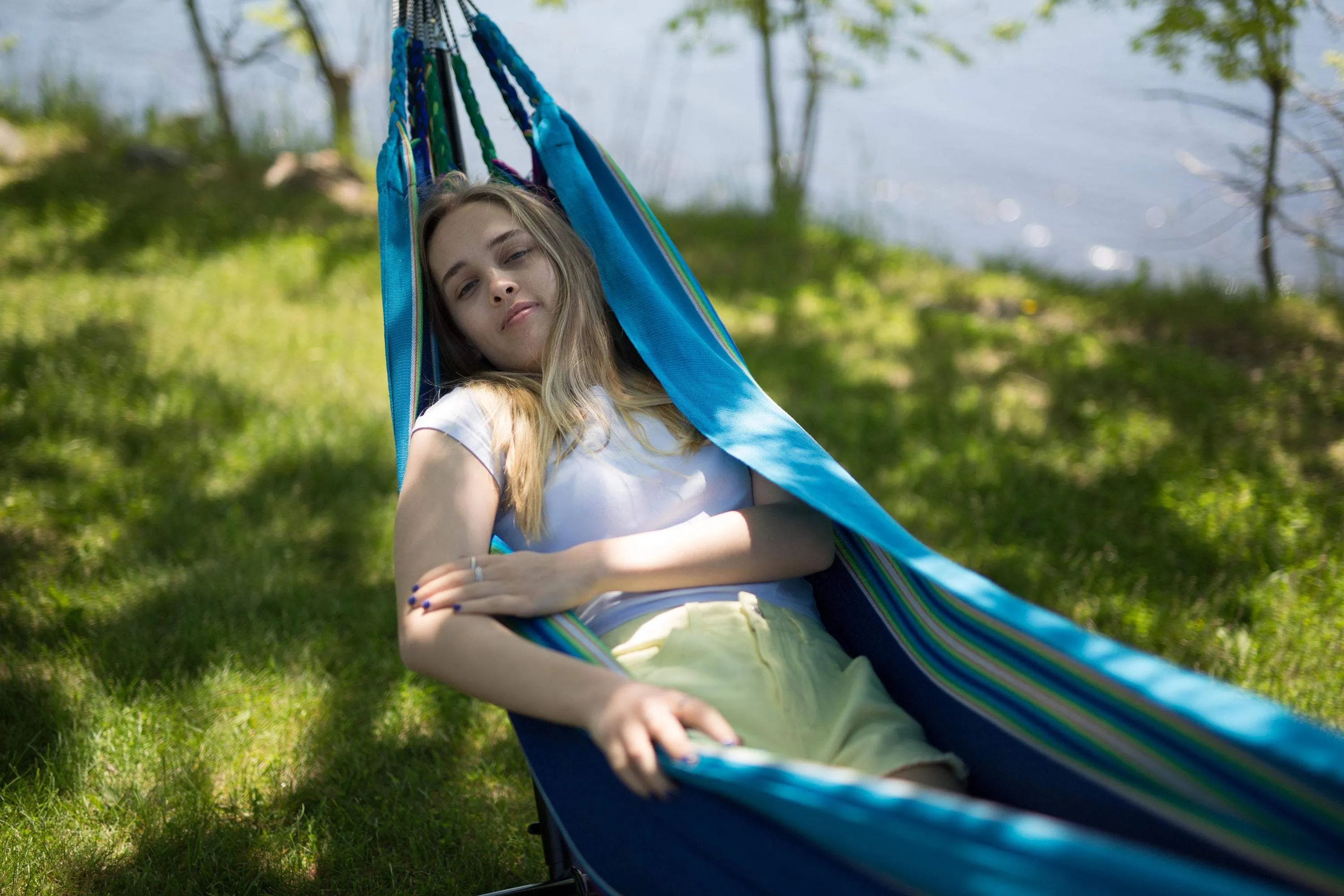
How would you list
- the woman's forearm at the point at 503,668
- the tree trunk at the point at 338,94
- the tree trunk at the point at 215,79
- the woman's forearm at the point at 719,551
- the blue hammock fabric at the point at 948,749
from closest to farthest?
1. the blue hammock fabric at the point at 948,749
2. the woman's forearm at the point at 503,668
3. the woman's forearm at the point at 719,551
4. the tree trunk at the point at 215,79
5. the tree trunk at the point at 338,94

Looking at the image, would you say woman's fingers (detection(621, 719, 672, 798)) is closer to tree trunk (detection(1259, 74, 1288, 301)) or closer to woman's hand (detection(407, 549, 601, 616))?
woman's hand (detection(407, 549, 601, 616))

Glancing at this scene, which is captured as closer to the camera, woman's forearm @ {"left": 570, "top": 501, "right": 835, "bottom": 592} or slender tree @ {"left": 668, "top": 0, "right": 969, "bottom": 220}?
woman's forearm @ {"left": 570, "top": 501, "right": 835, "bottom": 592}

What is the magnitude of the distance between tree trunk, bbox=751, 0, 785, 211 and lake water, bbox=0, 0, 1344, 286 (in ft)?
0.56

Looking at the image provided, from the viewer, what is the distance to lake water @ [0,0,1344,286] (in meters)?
7.06

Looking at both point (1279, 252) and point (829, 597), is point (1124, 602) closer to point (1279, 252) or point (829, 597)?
point (829, 597)

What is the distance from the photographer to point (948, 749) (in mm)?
1527

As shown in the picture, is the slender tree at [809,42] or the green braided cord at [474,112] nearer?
the green braided cord at [474,112]

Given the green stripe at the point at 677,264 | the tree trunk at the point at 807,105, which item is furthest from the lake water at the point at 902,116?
the green stripe at the point at 677,264

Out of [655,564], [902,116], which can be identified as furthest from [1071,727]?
[902,116]

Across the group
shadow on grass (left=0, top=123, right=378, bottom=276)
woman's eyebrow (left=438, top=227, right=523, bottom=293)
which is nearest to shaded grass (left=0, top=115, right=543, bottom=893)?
shadow on grass (left=0, top=123, right=378, bottom=276)

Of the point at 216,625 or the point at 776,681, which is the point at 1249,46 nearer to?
the point at 776,681

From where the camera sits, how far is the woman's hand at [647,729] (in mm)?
1200

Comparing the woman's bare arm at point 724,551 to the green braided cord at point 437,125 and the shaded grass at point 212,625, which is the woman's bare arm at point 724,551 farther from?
the green braided cord at point 437,125

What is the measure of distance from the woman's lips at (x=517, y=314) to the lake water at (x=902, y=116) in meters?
3.80
